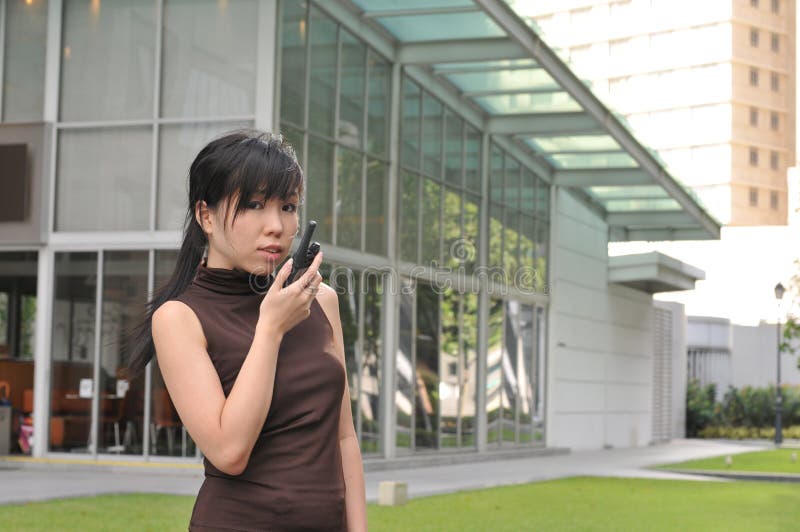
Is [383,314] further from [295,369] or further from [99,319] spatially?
[295,369]

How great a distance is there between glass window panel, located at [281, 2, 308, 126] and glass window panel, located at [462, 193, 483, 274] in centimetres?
771

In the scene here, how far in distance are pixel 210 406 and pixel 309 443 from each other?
207mm

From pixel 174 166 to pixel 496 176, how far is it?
10.8 metres

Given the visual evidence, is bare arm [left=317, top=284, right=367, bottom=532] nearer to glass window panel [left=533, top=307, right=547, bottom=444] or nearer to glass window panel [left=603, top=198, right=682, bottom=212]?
glass window panel [left=533, top=307, right=547, bottom=444]

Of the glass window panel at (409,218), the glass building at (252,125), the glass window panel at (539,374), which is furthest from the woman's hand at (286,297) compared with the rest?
the glass window panel at (539,374)

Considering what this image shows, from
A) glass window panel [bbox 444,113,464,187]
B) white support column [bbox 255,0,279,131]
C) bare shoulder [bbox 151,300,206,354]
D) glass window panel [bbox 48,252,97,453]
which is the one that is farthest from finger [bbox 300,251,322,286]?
glass window panel [bbox 444,113,464,187]

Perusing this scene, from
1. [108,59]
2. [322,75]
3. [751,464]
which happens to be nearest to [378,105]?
[322,75]

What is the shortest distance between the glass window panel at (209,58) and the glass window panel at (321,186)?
1.52 meters

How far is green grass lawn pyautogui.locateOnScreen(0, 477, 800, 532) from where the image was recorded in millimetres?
11977

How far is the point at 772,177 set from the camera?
10038 cm

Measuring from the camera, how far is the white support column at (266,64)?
17656 millimetres

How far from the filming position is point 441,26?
20.3 m

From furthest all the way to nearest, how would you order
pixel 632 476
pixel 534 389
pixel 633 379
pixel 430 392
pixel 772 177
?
pixel 772 177
pixel 633 379
pixel 534 389
pixel 430 392
pixel 632 476

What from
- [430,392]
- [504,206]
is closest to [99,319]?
[430,392]
